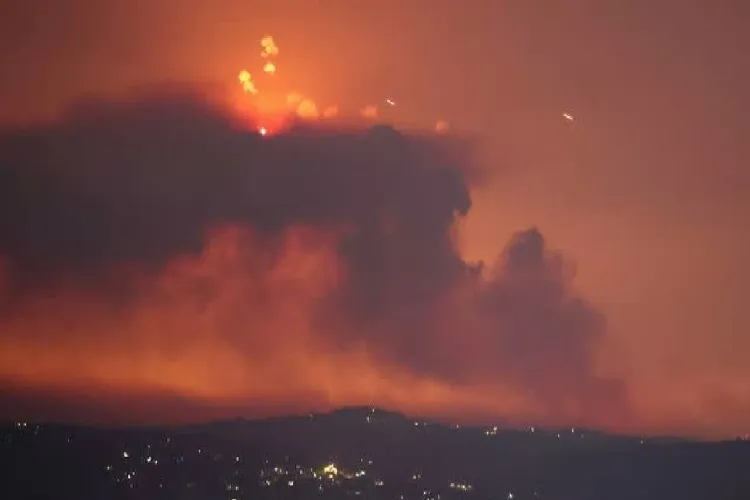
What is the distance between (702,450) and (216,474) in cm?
3208

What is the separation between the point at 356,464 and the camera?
74.7 metres

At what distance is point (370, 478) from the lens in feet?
233

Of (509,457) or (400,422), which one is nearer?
(509,457)

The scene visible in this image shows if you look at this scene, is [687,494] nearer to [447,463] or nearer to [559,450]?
[559,450]

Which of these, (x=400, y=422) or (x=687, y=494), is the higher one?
(x=400, y=422)

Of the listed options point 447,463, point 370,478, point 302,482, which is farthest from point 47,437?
point 447,463

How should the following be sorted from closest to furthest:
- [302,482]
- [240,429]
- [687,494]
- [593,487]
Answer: [687,494] → [593,487] → [302,482] → [240,429]

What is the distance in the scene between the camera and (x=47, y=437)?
65500 millimetres

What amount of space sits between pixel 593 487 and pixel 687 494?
6.40 metres

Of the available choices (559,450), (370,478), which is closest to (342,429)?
(370,478)

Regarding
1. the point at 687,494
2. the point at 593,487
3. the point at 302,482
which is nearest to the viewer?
the point at 687,494

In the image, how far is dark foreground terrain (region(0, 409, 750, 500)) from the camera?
197ft

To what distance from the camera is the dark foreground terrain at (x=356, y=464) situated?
197 feet

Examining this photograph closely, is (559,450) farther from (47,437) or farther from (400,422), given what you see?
(47,437)
